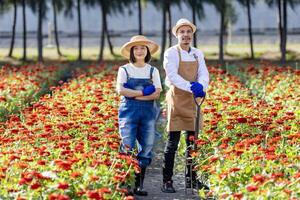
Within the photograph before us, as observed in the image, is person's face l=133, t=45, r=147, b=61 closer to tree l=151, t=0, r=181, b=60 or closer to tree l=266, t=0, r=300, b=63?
tree l=266, t=0, r=300, b=63

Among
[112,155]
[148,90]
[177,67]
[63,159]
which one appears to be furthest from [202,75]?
[63,159]

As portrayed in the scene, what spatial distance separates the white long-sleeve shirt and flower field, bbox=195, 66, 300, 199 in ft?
1.83

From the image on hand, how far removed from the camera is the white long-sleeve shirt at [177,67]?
26.0 feet

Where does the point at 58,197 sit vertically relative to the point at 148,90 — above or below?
below

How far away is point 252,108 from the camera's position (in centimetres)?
972

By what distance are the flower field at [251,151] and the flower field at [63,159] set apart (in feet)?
2.64

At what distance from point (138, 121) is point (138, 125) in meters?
0.07

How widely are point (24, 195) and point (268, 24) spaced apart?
45.8 m

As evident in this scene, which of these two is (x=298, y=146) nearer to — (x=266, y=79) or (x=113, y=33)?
(x=266, y=79)

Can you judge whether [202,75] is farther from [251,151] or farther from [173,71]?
[251,151]

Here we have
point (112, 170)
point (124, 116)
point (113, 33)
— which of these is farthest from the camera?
point (113, 33)

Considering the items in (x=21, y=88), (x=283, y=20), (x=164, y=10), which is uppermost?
(x=164, y=10)

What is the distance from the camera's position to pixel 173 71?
796 cm

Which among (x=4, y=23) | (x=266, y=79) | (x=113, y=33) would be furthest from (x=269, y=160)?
(x=4, y=23)
